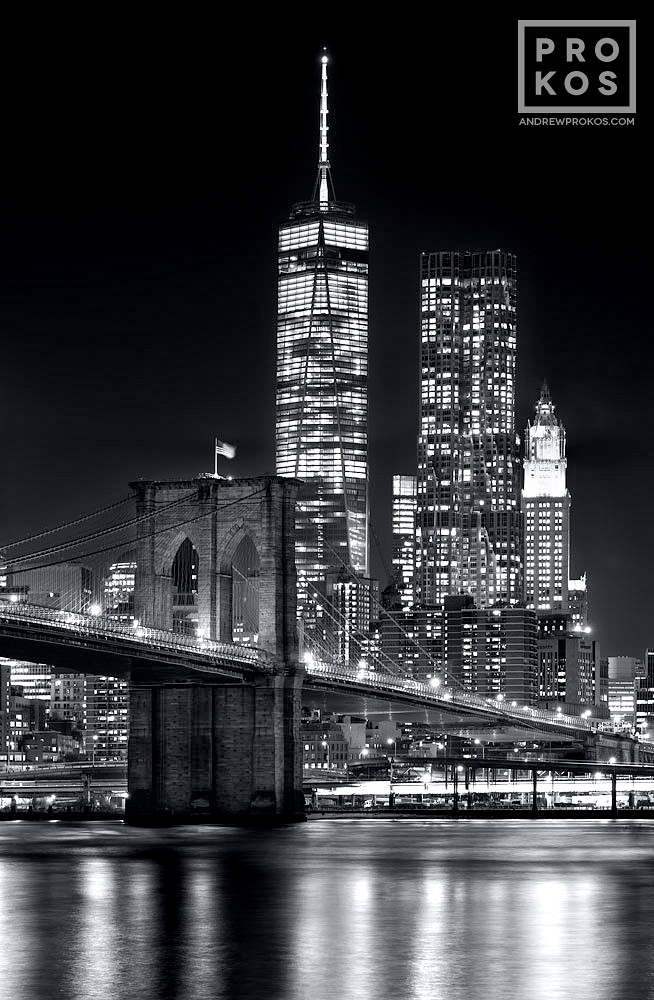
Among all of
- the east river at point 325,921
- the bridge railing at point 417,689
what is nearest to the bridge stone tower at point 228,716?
the bridge railing at point 417,689

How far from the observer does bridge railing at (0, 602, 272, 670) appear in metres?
84.0

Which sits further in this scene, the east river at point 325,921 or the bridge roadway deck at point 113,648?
the bridge roadway deck at point 113,648

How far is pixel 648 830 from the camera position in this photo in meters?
98.7

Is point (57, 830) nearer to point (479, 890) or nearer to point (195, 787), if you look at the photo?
point (195, 787)

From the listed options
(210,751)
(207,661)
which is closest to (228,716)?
(210,751)

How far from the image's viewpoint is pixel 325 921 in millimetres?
43906

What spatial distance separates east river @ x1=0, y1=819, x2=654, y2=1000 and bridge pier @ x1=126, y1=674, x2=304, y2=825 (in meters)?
17.3

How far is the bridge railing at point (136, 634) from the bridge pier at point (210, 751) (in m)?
1.91

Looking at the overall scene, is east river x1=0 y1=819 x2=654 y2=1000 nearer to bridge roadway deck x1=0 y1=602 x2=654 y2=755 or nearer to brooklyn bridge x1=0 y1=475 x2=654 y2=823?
bridge roadway deck x1=0 y1=602 x2=654 y2=755

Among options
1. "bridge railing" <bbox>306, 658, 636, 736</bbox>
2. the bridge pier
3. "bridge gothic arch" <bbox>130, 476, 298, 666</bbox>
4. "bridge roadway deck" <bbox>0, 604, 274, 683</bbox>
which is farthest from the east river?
"bridge railing" <bbox>306, 658, 636, 736</bbox>

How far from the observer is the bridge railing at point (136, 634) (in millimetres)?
84000

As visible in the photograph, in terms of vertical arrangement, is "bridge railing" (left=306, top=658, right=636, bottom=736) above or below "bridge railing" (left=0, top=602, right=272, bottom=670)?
below

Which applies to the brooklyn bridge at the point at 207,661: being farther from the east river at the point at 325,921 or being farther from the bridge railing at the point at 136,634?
the east river at the point at 325,921

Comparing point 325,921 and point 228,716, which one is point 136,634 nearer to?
point 228,716
